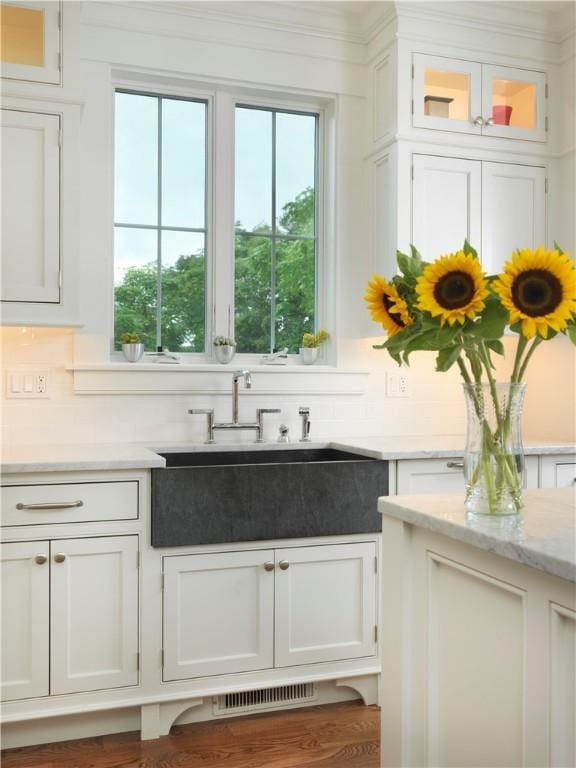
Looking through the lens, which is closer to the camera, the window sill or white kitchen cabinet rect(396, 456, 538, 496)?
white kitchen cabinet rect(396, 456, 538, 496)

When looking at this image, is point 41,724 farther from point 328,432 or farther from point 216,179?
point 216,179

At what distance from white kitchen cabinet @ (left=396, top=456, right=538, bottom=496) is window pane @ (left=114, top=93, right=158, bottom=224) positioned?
1571mm

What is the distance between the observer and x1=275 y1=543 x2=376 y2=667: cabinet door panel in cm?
258

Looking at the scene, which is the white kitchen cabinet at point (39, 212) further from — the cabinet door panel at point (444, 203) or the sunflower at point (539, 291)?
the sunflower at point (539, 291)

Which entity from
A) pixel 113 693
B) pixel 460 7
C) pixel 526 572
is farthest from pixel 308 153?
pixel 526 572

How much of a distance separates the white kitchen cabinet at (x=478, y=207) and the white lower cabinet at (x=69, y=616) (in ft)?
5.99

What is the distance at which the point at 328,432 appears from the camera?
3.33 meters

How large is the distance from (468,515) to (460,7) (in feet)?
8.80

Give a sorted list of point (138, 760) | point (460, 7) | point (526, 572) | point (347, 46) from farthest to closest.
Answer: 1. point (347, 46)
2. point (460, 7)
3. point (138, 760)
4. point (526, 572)

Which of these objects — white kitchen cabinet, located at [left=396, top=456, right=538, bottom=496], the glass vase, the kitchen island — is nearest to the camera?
the kitchen island

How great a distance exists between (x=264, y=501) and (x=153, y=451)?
53 cm

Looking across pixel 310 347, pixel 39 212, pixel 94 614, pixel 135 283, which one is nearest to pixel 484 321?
pixel 94 614

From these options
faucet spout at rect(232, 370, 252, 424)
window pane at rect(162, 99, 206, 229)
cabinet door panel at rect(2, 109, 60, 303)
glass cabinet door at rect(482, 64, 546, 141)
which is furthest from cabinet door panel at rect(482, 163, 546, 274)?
cabinet door panel at rect(2, 109, 60, 303)

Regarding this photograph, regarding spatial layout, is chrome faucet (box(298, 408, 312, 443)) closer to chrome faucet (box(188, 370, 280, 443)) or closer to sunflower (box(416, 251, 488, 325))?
chrome faucet (box(188, 370, 280, 443))
